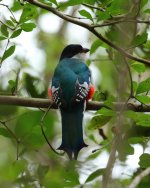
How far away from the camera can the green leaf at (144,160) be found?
334cm

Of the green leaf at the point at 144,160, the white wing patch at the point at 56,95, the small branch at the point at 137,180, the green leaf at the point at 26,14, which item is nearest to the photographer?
the small branch at the point at 137,180

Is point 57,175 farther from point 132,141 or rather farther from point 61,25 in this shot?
point 61,25

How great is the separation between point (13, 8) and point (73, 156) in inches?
40.2

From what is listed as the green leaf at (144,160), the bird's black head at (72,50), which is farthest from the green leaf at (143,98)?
the bird's black head at (72,50)

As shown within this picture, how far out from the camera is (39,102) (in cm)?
385

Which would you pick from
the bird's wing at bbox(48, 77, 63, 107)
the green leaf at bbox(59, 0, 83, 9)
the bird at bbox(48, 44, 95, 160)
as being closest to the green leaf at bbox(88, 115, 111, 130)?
the bird at bbox(48, 44, 95, 160)

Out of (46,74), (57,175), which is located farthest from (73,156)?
(46,74)

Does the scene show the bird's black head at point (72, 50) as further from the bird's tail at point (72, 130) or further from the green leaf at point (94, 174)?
the green leaf at point (94, 174)

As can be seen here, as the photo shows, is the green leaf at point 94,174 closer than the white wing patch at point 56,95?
Yes

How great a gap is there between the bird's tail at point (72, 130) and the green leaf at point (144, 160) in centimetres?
62

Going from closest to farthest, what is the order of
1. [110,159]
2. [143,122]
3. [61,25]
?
1. [110,159]
2. [143,122]
3. [61,25]

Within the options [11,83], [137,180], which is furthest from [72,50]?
[137,180]

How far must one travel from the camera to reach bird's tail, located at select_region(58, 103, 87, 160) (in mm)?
3938

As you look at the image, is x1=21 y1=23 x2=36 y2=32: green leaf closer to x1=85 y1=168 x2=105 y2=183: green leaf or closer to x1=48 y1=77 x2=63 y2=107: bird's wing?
x1=48 y1=77 x2=63 y2=107: bird's wing
